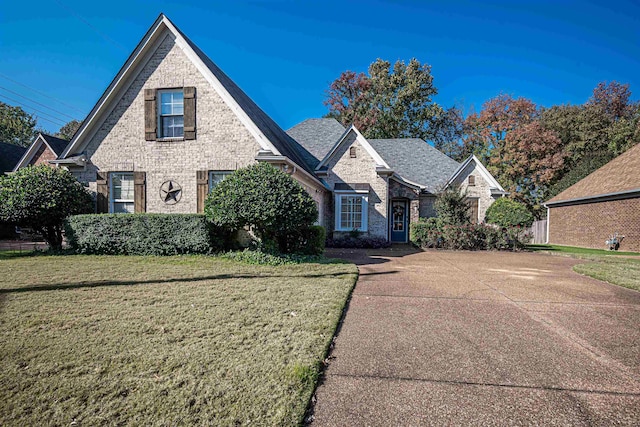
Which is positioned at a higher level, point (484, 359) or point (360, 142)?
point (360, 142)

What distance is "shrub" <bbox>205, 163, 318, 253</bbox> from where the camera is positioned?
8.27 metres

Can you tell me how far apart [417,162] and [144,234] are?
14.7 metres

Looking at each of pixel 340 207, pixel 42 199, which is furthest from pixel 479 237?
pixel 42 199

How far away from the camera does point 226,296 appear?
16.8 feet

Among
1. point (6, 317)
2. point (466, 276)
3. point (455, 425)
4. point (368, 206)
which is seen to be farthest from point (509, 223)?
point (6, 317)

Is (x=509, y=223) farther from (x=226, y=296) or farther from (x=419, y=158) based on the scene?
(x=226, y=296)

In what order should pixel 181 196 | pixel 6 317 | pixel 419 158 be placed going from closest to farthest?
pixel 6 317, pixel 181 196, pixel 419 158

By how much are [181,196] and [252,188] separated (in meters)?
3.95

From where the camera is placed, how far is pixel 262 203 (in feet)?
27.0

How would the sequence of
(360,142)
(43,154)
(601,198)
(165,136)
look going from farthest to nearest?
(43,154) < (601,198) < (360,142) < (165,136)

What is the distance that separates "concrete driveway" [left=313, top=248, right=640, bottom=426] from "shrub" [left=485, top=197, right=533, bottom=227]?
354 inches

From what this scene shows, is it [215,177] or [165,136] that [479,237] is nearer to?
[215,177]

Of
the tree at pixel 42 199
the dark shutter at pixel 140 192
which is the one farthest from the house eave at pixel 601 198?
the tree at pixel 42 199

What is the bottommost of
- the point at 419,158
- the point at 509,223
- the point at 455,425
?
the point at 455,425
